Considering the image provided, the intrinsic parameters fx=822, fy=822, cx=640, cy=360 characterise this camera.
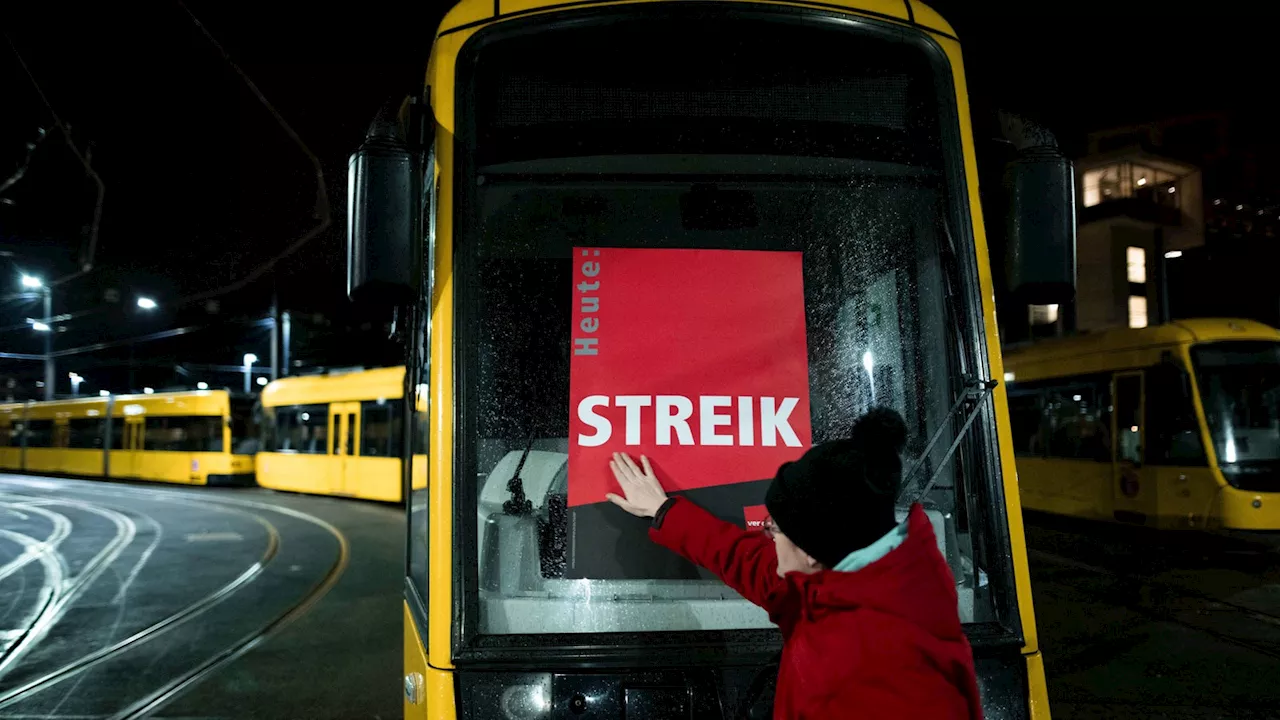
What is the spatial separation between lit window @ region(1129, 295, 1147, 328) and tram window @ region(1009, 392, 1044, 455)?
2339 cm

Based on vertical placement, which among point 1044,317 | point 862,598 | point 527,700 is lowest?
point 527,700

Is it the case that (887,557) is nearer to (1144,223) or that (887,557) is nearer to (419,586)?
(419,586)

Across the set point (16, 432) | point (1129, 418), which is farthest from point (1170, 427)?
point (16, 432)

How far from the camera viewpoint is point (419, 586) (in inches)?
95.5

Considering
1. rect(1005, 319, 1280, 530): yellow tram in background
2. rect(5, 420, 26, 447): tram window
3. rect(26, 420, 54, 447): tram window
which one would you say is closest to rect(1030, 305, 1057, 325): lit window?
rect(1005, 319, 1280, 530): yellow tram in background

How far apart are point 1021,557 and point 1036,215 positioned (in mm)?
948

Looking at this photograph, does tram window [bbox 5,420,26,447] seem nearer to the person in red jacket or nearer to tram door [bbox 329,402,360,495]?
tram door [bbox 329,402,360,495]

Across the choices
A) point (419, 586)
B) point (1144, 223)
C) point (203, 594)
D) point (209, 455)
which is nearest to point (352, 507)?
point (209, 455)

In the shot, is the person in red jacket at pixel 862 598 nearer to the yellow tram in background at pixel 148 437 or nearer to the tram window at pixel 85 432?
the yellow tram in background at pixel 148 437

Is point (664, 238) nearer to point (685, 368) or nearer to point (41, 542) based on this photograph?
point (685, 368)

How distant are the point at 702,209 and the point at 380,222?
949 mm

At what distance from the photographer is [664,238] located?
2459 millimetres

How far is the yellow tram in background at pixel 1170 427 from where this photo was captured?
382 inches

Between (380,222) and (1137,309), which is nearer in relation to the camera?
(380,222)
